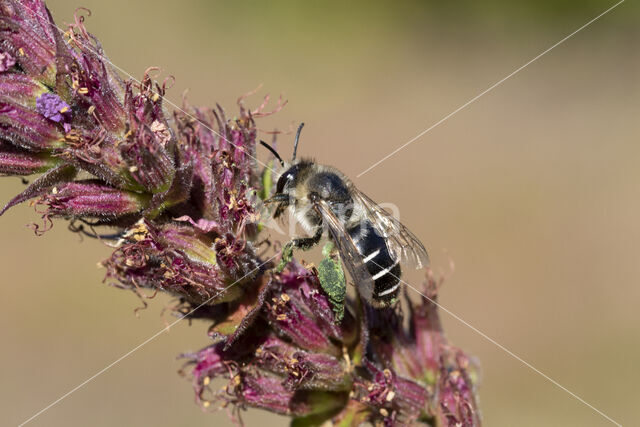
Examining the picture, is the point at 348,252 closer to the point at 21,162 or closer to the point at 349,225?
the point at 349,225

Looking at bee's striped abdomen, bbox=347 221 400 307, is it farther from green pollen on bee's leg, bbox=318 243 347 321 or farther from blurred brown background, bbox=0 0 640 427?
blurred brown background, bbox=0 0 640 427

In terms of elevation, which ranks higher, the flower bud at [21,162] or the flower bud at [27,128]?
the flower bud at [27,128]

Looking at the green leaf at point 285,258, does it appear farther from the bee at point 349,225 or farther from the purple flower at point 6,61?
the purple flower at point 6,61

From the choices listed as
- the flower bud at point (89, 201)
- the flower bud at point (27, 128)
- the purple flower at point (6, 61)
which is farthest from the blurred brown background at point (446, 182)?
the purple flower at point (6, 61)

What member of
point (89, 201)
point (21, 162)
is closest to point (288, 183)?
point (89, 201)

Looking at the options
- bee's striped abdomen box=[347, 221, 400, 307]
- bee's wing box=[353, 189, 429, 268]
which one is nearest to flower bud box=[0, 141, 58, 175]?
bee's striped abdomen box=[347, 221, 400, 307]

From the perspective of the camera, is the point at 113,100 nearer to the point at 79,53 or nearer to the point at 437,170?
the point at 79,53
